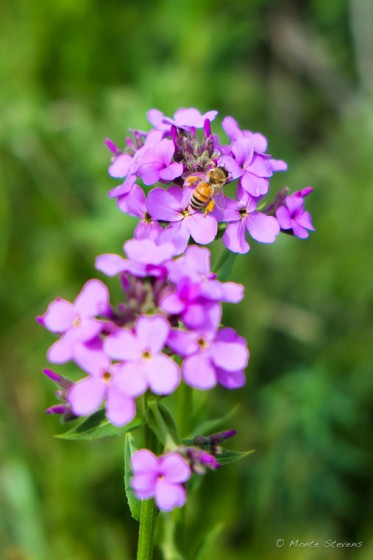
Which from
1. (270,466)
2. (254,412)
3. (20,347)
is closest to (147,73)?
(20,347)

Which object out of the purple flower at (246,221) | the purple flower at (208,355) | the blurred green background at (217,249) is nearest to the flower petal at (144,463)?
the purple flower at (208,355)

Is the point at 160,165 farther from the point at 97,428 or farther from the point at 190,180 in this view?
the point at 97,428

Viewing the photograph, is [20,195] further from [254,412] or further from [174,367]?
[174,367]

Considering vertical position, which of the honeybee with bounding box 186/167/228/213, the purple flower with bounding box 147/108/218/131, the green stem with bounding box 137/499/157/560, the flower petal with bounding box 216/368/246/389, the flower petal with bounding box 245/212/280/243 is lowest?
the green stem with bounding box 137/499/157/560

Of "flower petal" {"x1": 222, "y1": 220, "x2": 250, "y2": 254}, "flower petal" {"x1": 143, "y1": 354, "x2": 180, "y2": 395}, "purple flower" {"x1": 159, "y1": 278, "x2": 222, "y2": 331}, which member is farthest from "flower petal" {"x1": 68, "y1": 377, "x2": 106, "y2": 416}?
"flower petal" {"x1": 222, "y1": 220, "x2": 250, "y2": 254}

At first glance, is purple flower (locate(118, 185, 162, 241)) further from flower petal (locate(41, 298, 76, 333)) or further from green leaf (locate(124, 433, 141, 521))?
green leaf (locate(124, 433, 141, 521))

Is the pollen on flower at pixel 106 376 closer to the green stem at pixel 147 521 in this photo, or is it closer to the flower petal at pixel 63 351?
the flower petal at pixel 63 351

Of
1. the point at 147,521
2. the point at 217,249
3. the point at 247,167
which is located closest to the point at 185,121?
the point at 247,167
